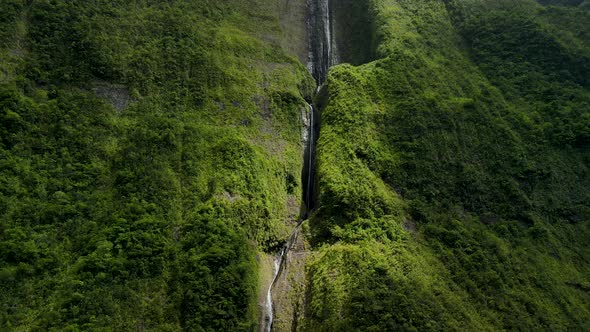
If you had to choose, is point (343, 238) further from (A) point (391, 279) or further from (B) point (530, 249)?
(B) point (530, 249)

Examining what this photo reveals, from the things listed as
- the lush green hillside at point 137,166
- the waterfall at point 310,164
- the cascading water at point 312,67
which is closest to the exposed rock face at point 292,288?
the cascading water at point 312,67

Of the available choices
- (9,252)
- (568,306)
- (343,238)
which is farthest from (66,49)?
(568,306)

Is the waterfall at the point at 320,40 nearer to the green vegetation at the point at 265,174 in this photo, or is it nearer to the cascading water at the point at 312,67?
the cascading water at the point at 312,67

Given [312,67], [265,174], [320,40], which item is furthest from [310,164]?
[320,40]

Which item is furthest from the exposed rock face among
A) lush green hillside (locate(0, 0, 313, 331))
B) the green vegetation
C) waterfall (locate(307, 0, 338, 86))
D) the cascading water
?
waterfall (locate(307, 0, 338, 86))

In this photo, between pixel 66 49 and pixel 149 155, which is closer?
pixel 149 155
